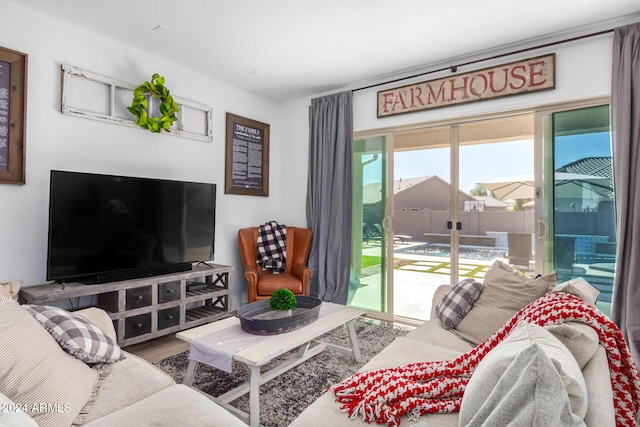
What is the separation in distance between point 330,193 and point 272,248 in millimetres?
927

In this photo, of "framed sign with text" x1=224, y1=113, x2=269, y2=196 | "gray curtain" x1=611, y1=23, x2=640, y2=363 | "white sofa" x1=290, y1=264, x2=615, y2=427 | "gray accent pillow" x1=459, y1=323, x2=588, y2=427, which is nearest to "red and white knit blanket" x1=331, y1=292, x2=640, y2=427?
"white sofa" x1=290, y1=264, x2=615, y2=427

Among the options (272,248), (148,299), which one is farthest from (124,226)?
(272,248)

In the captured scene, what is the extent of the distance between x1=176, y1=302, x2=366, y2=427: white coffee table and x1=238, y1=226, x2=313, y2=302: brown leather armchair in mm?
911

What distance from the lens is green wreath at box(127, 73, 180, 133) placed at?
2950 millimetres

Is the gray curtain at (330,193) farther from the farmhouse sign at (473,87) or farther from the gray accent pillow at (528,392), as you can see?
the gray accent pillow at (528,392)

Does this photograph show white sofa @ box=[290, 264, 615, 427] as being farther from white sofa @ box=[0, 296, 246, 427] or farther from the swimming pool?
the swimming pool

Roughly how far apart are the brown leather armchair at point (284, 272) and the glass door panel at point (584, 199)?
232cm

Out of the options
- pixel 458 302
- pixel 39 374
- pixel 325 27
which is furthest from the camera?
pixel 325 27

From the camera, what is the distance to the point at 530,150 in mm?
3148

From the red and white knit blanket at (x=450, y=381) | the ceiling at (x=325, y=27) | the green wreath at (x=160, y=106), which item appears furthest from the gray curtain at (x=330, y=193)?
the red and white knit blanket at (x=450, y=381)

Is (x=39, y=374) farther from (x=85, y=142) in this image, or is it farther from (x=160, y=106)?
(x=160, y=106)

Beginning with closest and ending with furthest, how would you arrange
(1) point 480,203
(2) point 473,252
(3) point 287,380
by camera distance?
(3) point 287,380 → (1) point 480,203 → (2) point 473,252

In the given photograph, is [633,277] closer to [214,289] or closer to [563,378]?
[563,378]

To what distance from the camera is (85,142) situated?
2.81m
